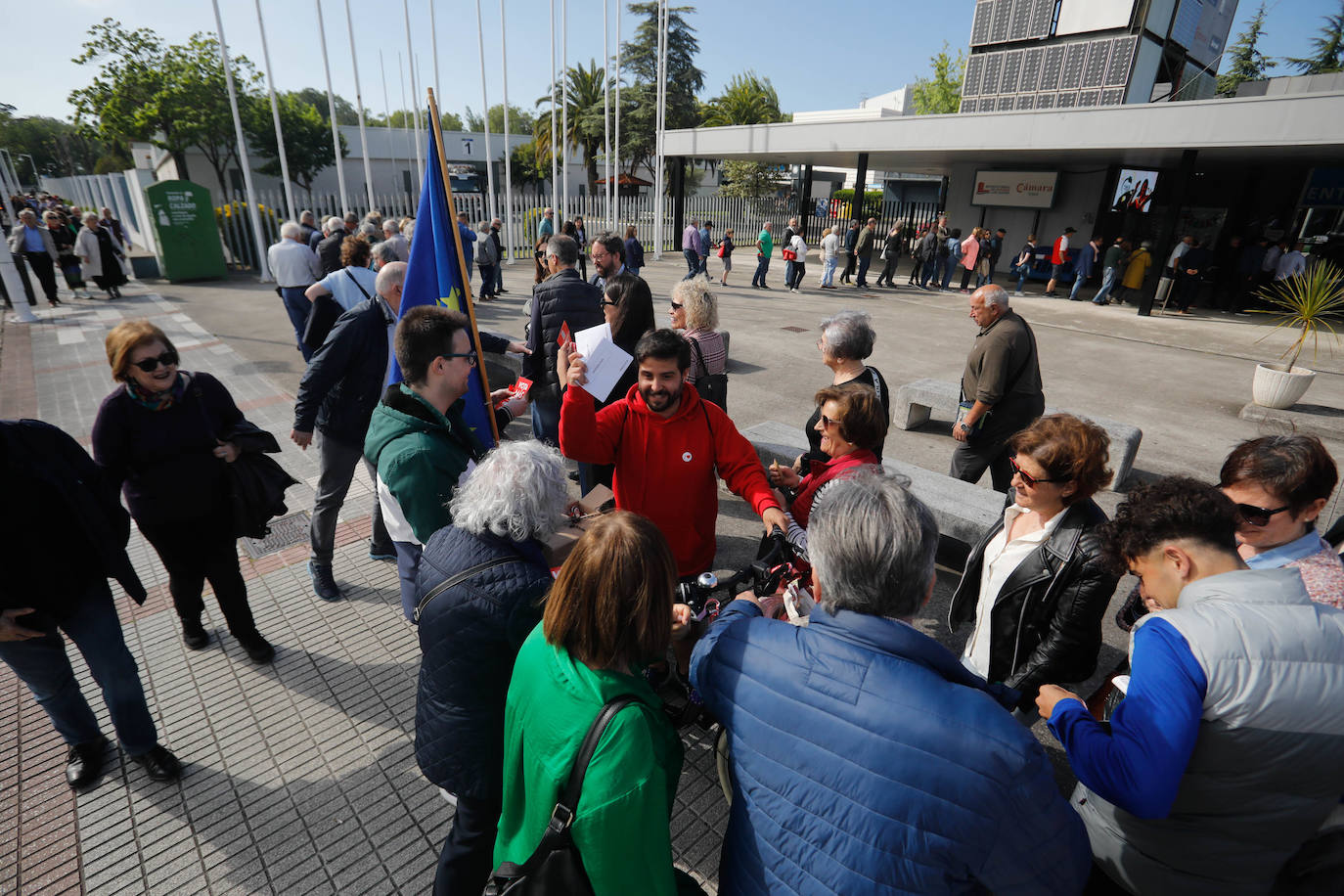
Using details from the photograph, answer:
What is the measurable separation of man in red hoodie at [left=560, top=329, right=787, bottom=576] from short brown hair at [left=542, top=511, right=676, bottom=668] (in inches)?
55.4

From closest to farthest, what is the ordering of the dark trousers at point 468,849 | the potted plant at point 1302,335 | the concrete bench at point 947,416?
the dark trousers at point 468,849, the concrete bench at point 947,416, the potted plant at point 1302,335

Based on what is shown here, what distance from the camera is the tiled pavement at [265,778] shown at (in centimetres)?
A: 243

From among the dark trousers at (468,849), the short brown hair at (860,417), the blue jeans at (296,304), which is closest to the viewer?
the dark trousers at (468,849)

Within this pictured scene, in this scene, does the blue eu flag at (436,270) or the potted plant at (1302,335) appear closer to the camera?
the blue eu flag at (436,270)

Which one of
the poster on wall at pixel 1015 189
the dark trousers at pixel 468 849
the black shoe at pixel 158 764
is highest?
the poster on wall at pixel 1015 189

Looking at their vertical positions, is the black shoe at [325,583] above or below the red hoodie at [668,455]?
below

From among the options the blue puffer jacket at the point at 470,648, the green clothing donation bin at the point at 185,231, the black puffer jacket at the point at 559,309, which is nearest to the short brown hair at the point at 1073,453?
the blue puffer jacket at the point at 470,648

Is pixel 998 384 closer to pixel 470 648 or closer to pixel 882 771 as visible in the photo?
pixel 882 771

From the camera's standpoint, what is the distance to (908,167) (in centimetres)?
2475

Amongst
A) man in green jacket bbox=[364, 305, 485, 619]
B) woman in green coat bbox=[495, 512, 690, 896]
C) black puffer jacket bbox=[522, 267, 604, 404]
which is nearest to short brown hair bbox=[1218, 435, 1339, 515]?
woman in green coat bbox=[495, 512, 690, 896]

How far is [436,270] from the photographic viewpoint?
347 centimetres

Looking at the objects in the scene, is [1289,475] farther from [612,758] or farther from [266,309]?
[266,309]

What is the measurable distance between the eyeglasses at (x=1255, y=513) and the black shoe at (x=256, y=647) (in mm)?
4461

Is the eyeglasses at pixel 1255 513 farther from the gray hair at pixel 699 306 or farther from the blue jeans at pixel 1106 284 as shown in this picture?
the blue jeans at pixel 1106 284
